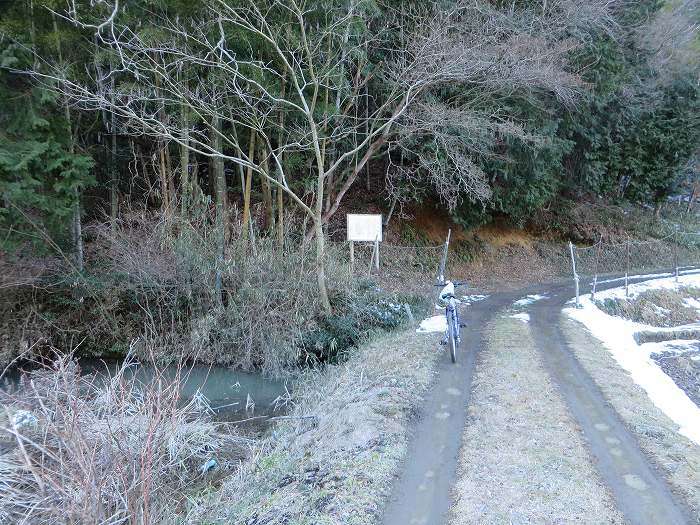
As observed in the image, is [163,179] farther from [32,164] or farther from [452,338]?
[452,338]

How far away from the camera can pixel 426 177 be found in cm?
1736

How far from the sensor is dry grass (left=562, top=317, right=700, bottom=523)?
4.88 meters

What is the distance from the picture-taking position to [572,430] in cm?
594

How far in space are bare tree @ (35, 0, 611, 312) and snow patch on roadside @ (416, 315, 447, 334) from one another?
2.47m

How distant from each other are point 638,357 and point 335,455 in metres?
6.81

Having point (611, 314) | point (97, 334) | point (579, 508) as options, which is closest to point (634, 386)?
point (579, 508)

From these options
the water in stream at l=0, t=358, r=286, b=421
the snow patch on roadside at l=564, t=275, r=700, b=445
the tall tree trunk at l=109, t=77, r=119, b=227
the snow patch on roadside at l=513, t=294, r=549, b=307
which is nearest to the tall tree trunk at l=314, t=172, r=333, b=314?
the water in stream at l=0, t=358, r=286, b=421

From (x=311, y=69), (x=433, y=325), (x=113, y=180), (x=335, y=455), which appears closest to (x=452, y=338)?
(x=433, y=325)

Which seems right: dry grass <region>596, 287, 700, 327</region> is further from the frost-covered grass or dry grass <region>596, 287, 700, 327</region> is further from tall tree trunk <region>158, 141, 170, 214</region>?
tall tree trunk <region>158, 141, 170, 214</region>

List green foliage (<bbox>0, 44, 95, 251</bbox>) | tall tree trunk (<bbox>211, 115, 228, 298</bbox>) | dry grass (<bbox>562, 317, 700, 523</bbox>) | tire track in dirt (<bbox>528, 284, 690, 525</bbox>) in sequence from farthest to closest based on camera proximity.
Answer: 1. tall tree trunk (<bbox>211, 115, 228, 298</bbox>)
2. green foliage (<bbox>0, 44, 95, 251</bbox>)
3. dry grass (<bbox>562, 317, 700, 523</bbox>)
4. tire track in dirt (<bbox>528, 284, 690, 525</bbox>)

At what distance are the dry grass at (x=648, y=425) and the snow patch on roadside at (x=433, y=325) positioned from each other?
257 centimetres

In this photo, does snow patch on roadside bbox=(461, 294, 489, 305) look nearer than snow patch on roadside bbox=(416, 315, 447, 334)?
No

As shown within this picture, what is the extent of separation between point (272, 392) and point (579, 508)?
285 inches

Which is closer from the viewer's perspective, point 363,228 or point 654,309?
point 363,228
